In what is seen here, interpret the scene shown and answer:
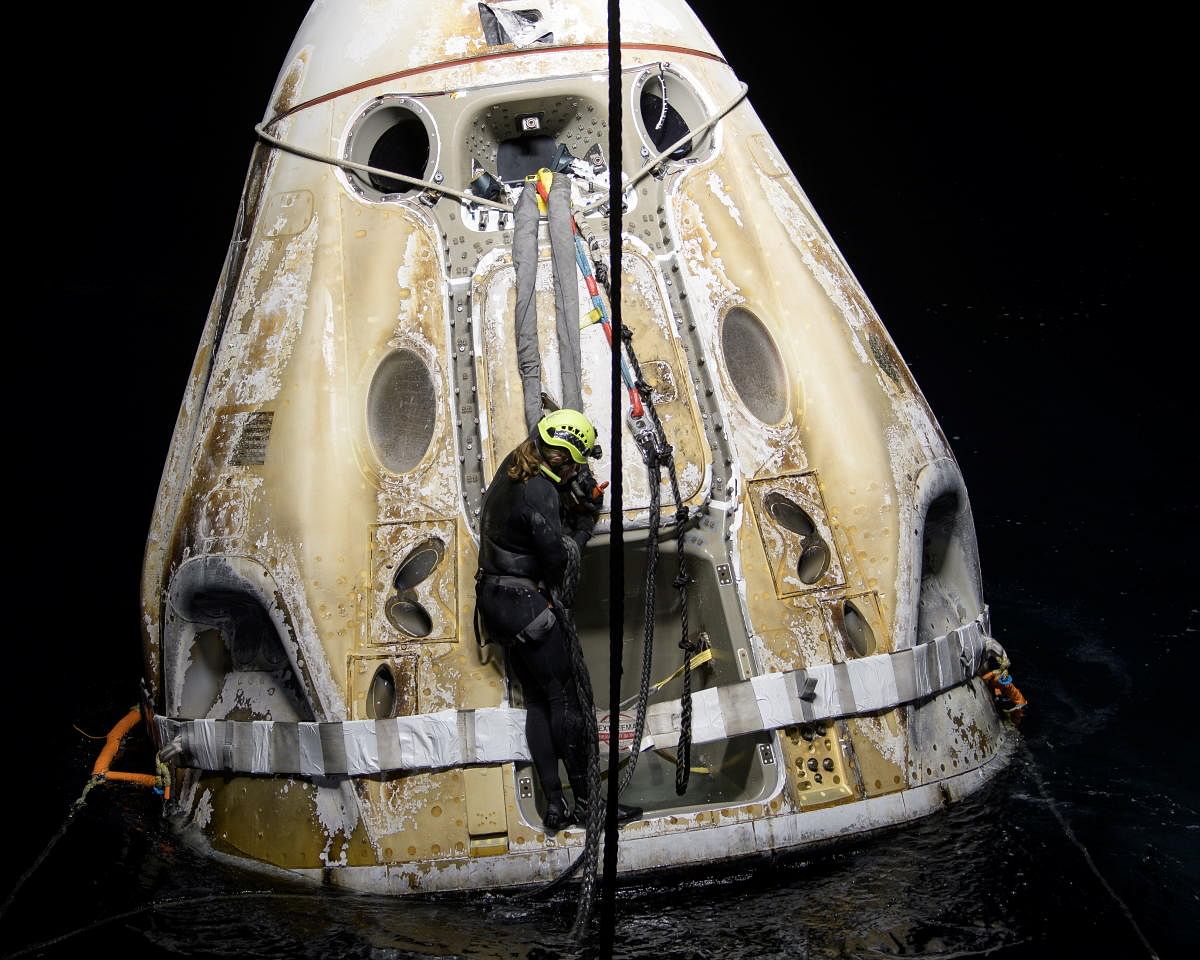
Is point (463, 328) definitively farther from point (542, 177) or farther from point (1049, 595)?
point (1049, 595)

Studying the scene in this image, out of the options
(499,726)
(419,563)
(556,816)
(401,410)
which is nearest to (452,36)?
(401,410)

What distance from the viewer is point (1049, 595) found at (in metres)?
6.91

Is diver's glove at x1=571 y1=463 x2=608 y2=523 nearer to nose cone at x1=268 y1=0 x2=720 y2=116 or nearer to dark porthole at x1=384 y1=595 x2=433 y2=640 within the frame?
dark porthole at x1=384 y1=595 x2=433 y2=640

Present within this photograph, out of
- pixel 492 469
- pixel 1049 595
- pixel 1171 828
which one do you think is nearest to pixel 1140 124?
pixel 1049 595

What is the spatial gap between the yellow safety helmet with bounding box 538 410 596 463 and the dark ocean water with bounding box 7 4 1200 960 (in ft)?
4.21

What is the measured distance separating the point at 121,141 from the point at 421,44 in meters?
6.17

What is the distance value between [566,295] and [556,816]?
160cm

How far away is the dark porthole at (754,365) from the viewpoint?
432 centimetres

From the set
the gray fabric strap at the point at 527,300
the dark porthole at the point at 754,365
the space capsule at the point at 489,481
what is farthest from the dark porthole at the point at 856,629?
the gray fabric strap at the point at 527,300

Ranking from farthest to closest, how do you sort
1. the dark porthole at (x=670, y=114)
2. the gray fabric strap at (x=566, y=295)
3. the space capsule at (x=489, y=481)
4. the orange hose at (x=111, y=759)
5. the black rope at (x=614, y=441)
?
1. the dark porthole at (x=670, y=114)
2. the orange hose at (x=111, y=759)
3. the gray fabric strap at (x=566, y=295)
4. the space capsule at (x=489, y=481)
5. the black rope at (x=614, y=441)

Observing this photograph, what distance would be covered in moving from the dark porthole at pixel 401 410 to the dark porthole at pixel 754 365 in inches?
38.5

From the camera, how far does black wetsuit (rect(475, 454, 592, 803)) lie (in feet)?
12.5

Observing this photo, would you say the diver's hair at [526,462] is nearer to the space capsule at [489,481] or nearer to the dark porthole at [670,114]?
the space capsule at [489,481]

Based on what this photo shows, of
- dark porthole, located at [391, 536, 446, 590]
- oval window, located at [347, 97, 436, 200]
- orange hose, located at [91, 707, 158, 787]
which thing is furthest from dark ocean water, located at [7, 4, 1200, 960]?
oval window, located at [347, 97, 436, 200]
